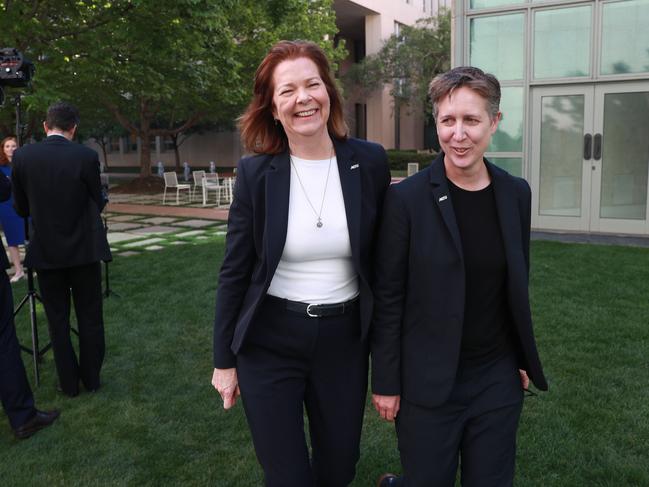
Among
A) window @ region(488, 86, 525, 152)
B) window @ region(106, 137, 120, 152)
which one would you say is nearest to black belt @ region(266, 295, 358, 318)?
window @ region(488, 86, 525, 152)

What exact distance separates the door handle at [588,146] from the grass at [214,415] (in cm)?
464

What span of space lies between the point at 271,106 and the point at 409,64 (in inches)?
1469

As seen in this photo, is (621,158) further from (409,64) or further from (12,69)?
(409,64)

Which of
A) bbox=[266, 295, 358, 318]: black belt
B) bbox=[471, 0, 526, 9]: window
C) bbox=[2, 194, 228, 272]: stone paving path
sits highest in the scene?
bbox=[471, 0, 526, 9]: window

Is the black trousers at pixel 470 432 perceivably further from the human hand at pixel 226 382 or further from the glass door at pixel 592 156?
the glass door at pixel 592 156

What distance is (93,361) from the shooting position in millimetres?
4492

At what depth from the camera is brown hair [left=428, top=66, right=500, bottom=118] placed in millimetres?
1994

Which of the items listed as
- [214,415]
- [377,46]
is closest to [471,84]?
[214,415]

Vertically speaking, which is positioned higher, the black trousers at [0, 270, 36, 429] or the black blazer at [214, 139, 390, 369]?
the black blazer at [214, 139, 390, 369]

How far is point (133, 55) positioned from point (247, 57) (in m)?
10.5

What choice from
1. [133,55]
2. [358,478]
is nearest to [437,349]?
[358,478]

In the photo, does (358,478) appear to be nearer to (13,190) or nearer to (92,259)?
(92,259)

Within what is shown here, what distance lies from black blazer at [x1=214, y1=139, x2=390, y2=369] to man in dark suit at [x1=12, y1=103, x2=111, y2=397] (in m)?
2.34

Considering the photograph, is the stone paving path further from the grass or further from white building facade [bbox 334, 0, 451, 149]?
white building facade [bbox 334, 0, 451, 149]
